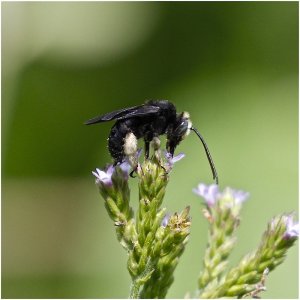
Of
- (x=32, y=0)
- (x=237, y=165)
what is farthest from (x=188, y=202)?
(x=32, y=0)

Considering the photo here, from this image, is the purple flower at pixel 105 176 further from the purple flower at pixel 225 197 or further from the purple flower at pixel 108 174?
the purple flower at pixel 225 197

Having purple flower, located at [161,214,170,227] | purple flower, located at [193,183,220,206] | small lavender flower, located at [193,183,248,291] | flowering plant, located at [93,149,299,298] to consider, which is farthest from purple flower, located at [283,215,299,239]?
purple flower, located at [161,214,170,227]

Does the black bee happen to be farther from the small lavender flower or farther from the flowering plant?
the small lavender flower

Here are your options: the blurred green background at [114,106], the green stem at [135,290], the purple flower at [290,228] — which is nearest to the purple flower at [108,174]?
the green stem at [135,290]

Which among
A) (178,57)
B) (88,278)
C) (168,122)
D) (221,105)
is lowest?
(88,278)

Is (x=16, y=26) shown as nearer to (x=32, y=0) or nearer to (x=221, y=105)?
(x=32, y=0)

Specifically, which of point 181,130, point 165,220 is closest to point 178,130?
point 181,130

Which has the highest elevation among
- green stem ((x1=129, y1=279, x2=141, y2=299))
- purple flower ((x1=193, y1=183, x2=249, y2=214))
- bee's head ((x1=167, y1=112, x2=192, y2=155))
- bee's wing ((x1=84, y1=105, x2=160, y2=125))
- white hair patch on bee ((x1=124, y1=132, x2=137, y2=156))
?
bee's wing ((x1=84, y1=105, x2=160, y2=125))
